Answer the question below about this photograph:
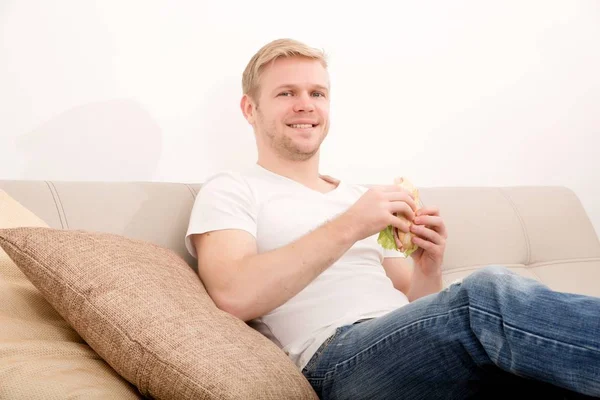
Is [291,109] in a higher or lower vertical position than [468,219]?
higher

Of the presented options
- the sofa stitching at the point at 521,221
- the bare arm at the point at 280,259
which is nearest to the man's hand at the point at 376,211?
the bare arm at the point at 280,259

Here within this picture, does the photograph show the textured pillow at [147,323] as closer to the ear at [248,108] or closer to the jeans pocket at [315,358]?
the jeans pocket at [315,358]

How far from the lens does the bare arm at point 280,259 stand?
1.42 meters

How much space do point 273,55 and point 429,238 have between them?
62cm

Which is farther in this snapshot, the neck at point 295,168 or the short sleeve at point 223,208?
the neck at point 295,168

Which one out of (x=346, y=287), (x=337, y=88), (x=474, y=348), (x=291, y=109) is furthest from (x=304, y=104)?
(x=474, y=348)

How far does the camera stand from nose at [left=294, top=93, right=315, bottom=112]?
6.03 feet

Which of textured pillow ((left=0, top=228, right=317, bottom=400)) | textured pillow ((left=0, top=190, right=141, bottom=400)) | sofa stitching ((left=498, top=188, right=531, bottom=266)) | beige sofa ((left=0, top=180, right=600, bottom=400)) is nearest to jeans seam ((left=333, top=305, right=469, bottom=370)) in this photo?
textured pillow ((left=0, top=228, right=317, bottom=400))

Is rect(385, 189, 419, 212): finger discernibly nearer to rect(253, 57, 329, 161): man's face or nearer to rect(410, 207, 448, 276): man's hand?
rect(410, 207, 448, 276): man's hand

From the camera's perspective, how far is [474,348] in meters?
1.10

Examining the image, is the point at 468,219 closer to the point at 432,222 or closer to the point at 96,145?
the point at 432,222

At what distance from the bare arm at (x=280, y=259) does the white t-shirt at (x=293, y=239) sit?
83 millimetres

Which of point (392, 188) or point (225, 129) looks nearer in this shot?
point (392, 188)

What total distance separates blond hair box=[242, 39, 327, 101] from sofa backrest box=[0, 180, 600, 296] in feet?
1.03
